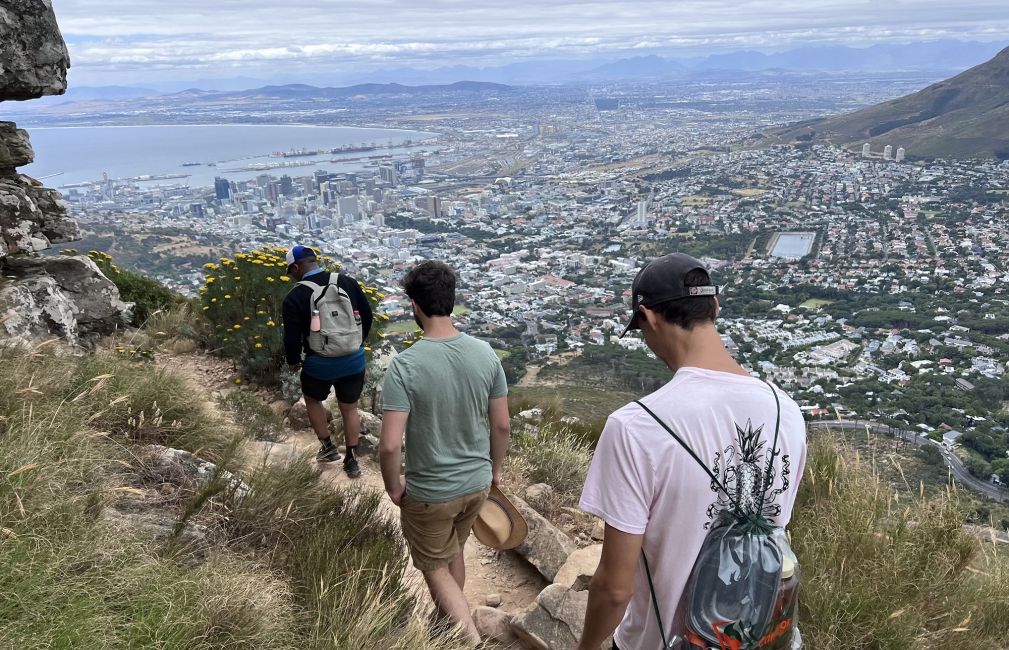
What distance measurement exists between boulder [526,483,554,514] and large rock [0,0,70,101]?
4657mm

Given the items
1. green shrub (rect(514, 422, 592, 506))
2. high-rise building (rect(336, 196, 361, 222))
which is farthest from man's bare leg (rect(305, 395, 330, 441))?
high-rise building (rect(336, 196, 361, 222))

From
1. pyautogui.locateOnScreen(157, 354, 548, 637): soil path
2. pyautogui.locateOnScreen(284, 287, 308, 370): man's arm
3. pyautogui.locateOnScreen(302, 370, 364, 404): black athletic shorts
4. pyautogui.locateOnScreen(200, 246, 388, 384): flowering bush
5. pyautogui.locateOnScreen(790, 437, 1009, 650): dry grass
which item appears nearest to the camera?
pyautogui.locateOnScreen(790, 437, 1009, 650): dry grass

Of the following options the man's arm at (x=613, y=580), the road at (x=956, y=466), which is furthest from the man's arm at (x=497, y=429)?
the road at (x=956, y=466)

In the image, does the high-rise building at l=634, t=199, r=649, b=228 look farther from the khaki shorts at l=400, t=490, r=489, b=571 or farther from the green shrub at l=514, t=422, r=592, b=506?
the khaki shorts at l=400, t=490, r=489, b=571

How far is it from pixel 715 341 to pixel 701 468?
1.08 feet

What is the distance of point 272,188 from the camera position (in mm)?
52844

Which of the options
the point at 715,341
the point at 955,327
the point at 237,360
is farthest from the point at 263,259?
the point at 955,327

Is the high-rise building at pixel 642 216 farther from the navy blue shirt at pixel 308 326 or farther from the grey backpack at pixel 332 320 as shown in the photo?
the grey backpack at pixel 332 320

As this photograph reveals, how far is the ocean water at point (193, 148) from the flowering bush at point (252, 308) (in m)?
58.5

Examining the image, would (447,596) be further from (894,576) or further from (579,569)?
(894,576)

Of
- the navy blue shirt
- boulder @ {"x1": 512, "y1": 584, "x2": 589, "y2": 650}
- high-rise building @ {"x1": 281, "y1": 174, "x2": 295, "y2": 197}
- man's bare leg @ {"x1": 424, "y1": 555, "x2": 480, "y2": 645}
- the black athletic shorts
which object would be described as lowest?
high-rise building @ {"x1": 281, "y1": 174, "x2": 295, "y2": 197}

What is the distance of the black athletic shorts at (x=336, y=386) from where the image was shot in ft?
14.3

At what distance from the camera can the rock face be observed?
15.6 ft

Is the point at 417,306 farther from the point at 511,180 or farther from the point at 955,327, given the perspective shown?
the point at 511,180
